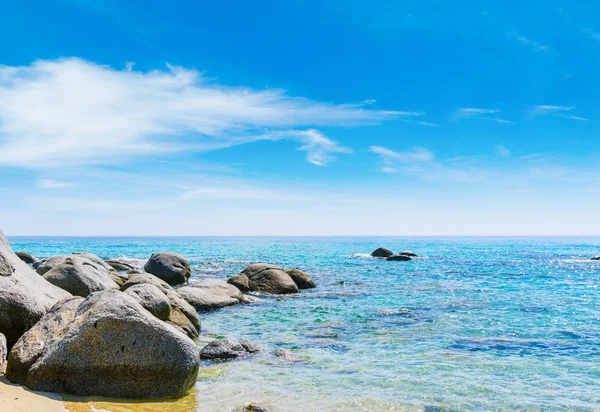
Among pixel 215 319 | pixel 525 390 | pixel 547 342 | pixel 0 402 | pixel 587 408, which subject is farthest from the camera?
pixel 215 319

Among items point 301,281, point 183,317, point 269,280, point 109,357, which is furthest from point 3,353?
point 301,281

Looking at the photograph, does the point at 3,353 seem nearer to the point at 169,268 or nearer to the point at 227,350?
the point at 227,350

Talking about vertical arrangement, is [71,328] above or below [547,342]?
above

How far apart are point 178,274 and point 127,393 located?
2133cm

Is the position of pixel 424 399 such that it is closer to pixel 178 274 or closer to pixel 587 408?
pixel 587 408

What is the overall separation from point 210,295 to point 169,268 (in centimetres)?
941

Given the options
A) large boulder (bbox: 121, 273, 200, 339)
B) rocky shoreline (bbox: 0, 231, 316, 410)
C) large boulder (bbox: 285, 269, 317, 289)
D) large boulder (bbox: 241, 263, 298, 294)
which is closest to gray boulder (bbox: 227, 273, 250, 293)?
large boulder (bbox: 241, 263, 298, 294)

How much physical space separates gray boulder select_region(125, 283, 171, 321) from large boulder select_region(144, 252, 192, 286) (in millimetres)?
16198

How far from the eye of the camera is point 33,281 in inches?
458

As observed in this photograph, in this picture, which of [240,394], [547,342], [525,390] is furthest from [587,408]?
[240,394]

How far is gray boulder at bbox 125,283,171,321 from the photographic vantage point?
1286cm

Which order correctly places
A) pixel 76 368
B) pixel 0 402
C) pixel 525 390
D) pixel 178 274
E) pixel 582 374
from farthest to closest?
pixel 178 274, pixel 582 374, pixel 525 390, pixel 76 368, pixel 0 402

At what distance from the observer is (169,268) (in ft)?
96.7

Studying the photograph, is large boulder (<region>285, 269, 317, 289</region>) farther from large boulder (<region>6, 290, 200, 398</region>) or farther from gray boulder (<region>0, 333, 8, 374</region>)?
gray boulder (<region>0, 333, 8, 374</region>)
